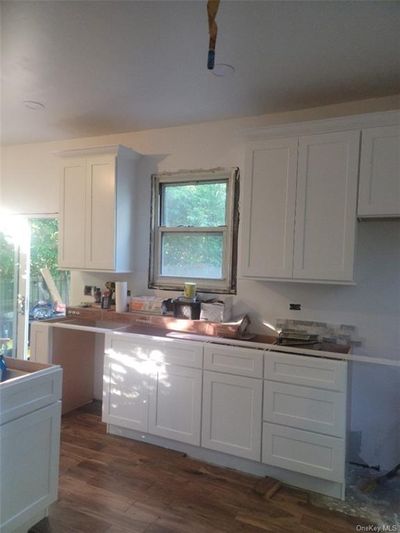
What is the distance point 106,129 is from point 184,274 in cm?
159

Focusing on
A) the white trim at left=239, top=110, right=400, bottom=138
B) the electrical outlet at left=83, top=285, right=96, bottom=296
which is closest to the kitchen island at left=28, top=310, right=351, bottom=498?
the electrical outlet at left=83, top=285, right=96, bottom=296

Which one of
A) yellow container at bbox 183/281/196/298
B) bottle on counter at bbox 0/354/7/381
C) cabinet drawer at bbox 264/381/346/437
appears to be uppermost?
yellow container at bbox 183/281/196/298

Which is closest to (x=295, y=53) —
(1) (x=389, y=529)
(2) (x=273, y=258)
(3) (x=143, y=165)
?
(2) (x=273, y=258)

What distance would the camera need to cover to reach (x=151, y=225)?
3545 millimetres

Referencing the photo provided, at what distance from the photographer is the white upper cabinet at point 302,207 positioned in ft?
8.17

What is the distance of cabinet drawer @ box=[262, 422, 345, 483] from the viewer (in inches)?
92.0

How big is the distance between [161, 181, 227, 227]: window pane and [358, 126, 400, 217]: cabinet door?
3.92ft

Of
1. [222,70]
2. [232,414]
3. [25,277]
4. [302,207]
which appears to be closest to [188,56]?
[222,70]

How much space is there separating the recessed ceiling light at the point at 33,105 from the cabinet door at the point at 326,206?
81.7 inches

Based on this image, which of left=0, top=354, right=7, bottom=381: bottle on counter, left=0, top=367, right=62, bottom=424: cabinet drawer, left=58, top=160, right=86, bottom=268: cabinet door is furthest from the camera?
left=58, top=160, right=86, bottom=268: cabinet door

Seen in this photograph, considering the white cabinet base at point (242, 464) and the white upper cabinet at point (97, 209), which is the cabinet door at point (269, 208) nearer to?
the white upper cabinet at point (97, 209)

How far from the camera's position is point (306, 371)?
243cm

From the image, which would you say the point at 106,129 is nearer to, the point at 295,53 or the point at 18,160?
the point at 18,160

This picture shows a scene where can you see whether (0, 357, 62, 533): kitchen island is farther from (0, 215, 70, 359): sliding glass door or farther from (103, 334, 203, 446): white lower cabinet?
(0, 215, 70, 359): sliding glass door
